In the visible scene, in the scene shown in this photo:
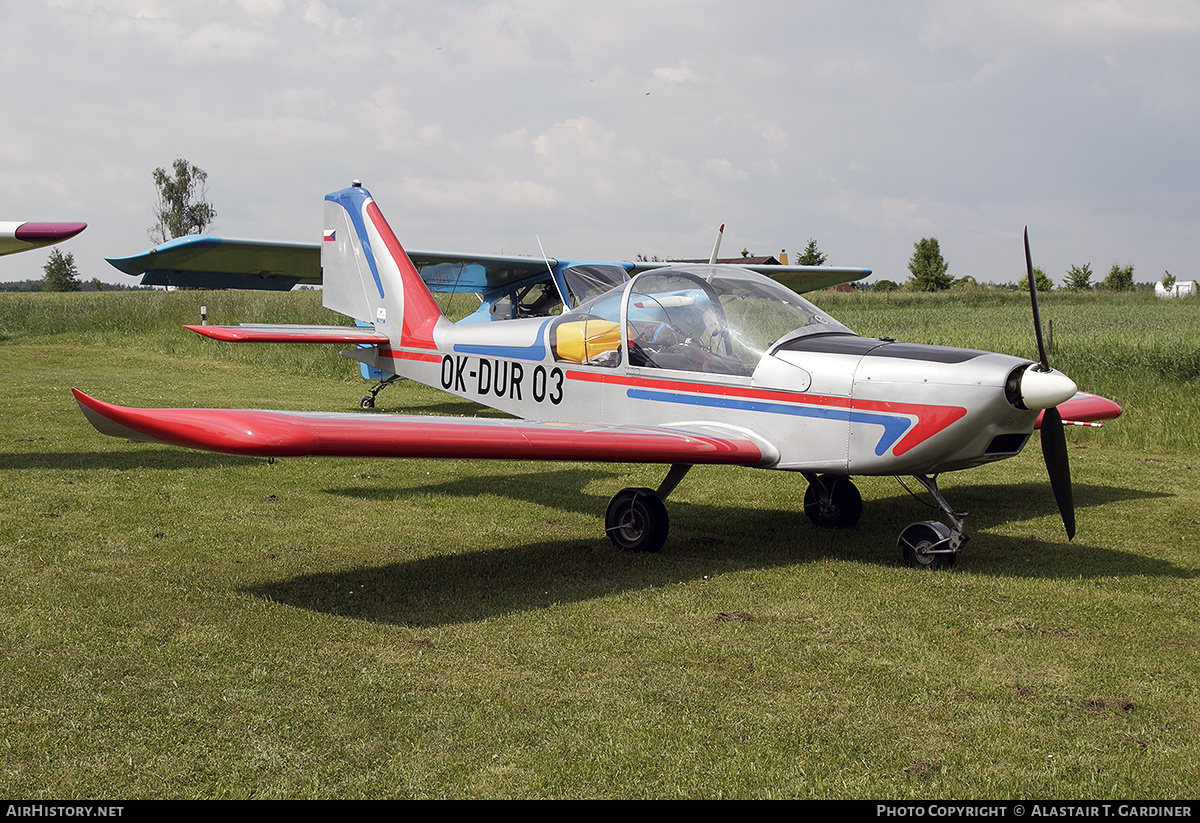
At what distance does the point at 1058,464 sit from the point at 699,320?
242 centimetres

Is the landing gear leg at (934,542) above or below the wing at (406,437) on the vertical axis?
below

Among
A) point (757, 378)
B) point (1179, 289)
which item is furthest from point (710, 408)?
point (1179, 289)

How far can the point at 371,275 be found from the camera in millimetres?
10711

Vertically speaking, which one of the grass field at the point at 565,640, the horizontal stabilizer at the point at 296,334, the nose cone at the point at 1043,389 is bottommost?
the grass field at the point at 565,640

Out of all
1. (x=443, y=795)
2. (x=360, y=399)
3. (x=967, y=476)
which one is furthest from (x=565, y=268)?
(x=443, y=795)

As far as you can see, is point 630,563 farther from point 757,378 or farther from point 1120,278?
point 1120,278

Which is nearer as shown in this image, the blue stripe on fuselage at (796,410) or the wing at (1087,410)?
the blue stripe on fuselage at (796,410)

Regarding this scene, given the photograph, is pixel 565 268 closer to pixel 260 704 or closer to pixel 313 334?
pixel 313 334

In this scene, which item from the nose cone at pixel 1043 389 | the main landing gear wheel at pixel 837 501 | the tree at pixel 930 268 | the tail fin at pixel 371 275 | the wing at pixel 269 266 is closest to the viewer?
the nose cone at pixel 1043 389

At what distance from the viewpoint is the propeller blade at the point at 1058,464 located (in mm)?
5500

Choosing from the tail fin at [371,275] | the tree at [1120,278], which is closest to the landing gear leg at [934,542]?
the tail fin at [371,275]

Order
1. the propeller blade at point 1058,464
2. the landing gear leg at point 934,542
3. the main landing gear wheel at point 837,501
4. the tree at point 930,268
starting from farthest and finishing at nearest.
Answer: the tree at point 930,268 → the main landing gear wheel at point 837,501 → the landing gear leg at point 934,542 → the propeller blade at point 1058,464

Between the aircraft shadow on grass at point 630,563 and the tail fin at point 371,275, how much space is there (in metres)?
1.93

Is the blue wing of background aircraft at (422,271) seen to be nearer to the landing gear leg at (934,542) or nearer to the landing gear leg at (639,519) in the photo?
the landing gear leg at (639,519)
